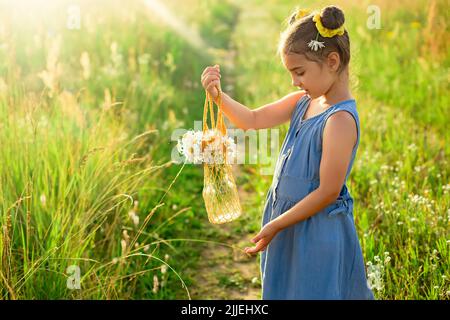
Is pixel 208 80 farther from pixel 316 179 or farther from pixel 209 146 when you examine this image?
pixel 316 179

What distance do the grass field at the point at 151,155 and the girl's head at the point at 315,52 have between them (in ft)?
0.95

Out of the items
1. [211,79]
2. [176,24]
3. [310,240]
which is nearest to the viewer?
[310,240]

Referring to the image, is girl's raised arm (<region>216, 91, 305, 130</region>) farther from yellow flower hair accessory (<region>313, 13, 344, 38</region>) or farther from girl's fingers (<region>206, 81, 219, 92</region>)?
yellow flower hair accessory (<region>313, 13, 344, 38</region>)

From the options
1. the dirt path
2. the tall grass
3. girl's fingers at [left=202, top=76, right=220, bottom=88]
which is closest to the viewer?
girl's fingers at [left=202, top=76, right=220, bottom=88]

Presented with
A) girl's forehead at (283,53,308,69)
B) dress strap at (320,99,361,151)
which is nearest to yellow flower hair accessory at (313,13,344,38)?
girl's forehead at (283,53,308,69)

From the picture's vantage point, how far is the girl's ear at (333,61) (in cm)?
217

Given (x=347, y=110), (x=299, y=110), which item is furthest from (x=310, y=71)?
(x=299, y=110)

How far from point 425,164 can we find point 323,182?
2.14 m

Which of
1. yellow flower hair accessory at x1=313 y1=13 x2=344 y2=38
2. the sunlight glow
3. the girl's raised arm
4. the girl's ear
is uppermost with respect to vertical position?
the sunlight glow

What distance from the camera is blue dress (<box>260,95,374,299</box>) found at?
87.3 inches

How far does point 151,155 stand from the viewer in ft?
15.0

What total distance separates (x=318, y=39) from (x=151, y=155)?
2.59 meters

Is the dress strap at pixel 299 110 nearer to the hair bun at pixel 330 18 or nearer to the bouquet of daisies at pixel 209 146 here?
the bouquet of daisies at pixel 209 146

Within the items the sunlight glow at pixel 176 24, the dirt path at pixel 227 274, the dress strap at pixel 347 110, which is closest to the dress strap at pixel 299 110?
the dress strap at pixel 347 110
